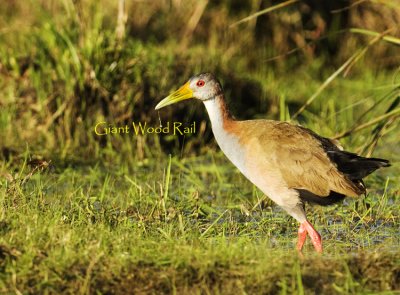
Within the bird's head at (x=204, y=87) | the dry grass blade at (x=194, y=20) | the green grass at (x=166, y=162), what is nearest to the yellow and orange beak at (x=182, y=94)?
the bird's head at (x=204, y=87)

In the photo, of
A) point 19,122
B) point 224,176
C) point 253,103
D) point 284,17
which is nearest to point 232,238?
point 224,176

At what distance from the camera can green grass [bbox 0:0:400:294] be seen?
176 inches

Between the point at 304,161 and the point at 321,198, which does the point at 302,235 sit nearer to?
the point at 321,198

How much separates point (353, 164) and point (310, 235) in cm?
49

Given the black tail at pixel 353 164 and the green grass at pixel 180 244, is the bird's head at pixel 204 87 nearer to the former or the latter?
the green grass at pixel 180 244

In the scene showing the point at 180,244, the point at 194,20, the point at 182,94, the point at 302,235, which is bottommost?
the point at 302,235

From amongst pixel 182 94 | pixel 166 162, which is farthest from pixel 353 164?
pixel 166 162

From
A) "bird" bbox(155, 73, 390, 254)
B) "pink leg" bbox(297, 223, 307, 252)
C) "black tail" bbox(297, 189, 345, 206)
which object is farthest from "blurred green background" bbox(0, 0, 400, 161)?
"pink leg" bbox(297, 223, 307, 252)

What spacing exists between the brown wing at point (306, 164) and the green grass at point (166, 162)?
0.38 metres

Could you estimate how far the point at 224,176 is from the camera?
727 centimetres

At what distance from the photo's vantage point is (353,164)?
17.7 ft

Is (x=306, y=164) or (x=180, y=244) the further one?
(x=306, y=164)

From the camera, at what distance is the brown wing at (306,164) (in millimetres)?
5340

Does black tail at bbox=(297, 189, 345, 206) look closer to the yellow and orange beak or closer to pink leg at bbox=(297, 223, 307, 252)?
pink leg at bbox=(297, 223, 307, 252)
